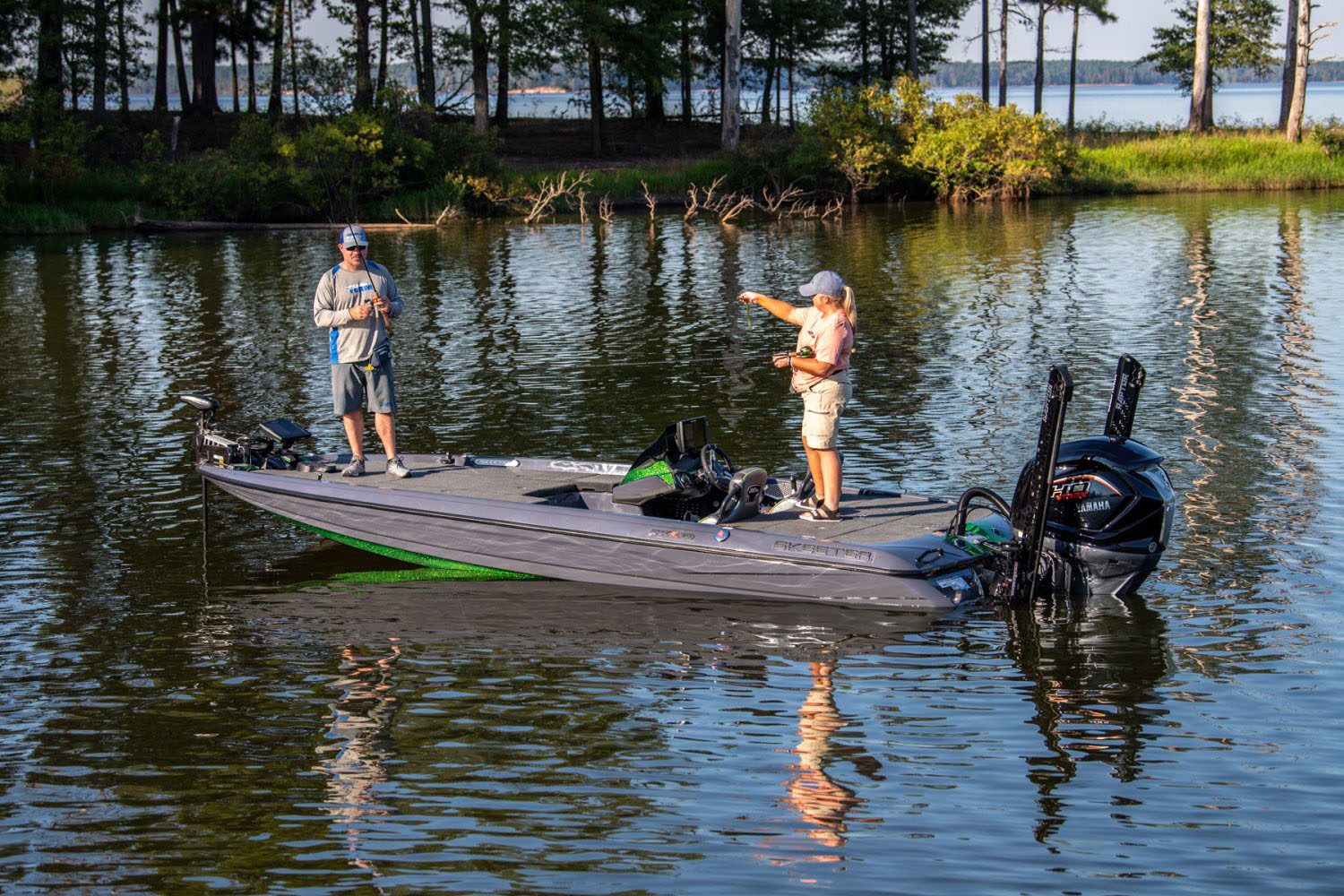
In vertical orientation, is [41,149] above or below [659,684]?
above

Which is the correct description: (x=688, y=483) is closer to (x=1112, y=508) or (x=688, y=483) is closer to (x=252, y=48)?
(x=1112, y=508)

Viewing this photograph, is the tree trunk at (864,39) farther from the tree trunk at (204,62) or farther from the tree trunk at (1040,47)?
the tree trunk at (204,62)

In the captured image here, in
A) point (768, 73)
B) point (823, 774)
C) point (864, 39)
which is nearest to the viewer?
point (823, 774)

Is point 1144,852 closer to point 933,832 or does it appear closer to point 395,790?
point 933,832

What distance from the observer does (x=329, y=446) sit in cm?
1380

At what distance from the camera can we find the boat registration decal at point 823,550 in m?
8.74

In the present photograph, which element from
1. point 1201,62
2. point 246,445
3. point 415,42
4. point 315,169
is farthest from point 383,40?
point 246,445

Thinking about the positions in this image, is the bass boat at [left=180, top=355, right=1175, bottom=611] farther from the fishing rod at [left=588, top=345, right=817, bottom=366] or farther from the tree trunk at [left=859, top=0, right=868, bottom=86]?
the tree trunk at [left=859, top=0, right=868, bottom=86]

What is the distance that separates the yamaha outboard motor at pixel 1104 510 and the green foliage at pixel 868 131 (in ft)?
106

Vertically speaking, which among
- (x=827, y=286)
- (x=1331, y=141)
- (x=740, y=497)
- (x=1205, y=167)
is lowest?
(x=740, y=497)

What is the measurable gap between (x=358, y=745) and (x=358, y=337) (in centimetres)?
423

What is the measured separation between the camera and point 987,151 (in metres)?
39.6

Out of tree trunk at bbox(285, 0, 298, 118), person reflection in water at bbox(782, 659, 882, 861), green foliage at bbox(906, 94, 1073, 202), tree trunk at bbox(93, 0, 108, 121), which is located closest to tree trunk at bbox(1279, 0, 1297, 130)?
green foliage at bbox(906, 94, 1073, 202)

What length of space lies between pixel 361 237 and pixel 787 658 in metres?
4.65
